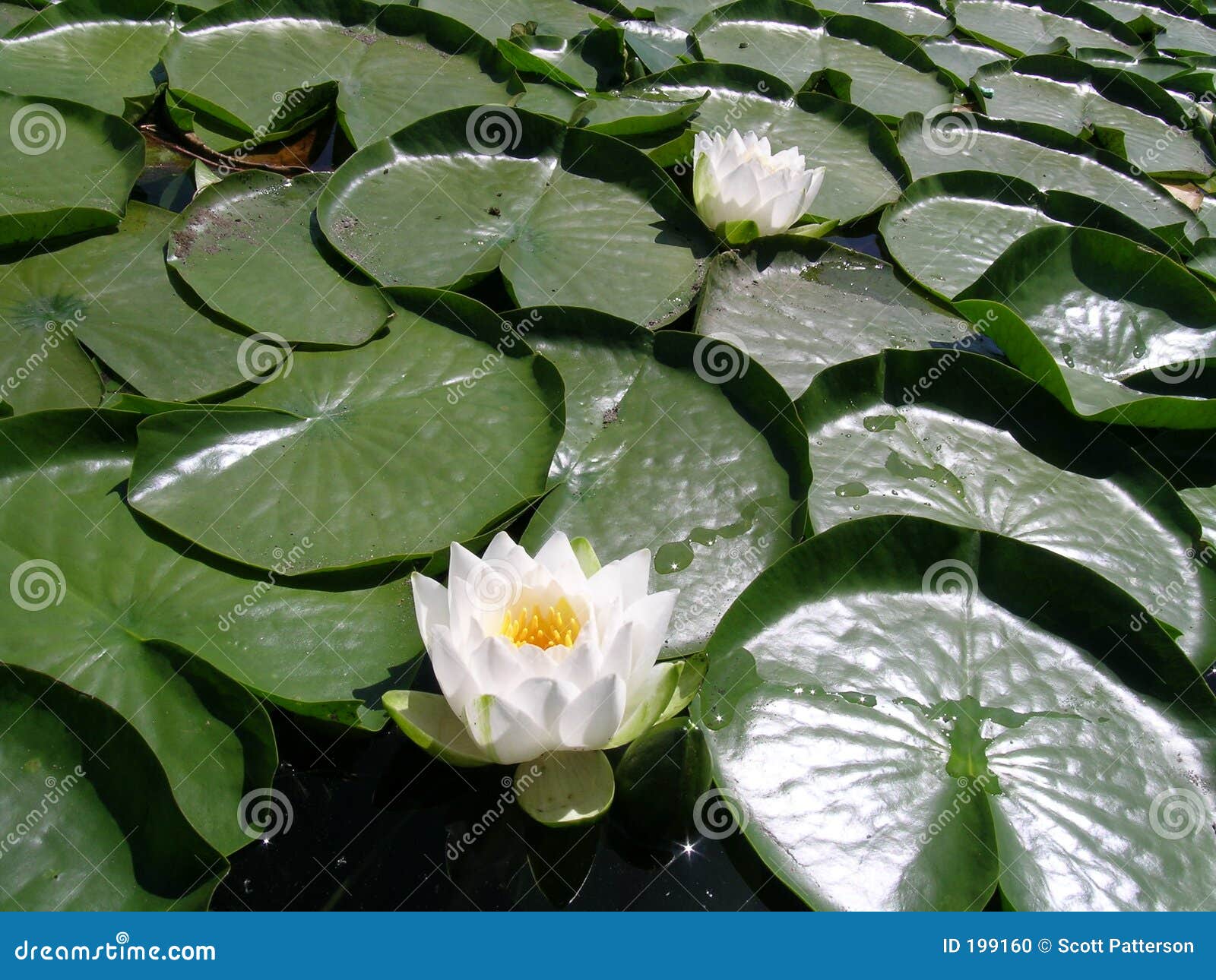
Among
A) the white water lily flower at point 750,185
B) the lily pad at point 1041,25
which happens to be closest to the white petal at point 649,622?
the white water lily flower at point 750,185

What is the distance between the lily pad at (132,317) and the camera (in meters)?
2.20

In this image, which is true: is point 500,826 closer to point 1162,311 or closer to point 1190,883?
point 1190,883

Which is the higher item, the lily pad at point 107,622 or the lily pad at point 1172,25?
the lily pad at point 1172,25

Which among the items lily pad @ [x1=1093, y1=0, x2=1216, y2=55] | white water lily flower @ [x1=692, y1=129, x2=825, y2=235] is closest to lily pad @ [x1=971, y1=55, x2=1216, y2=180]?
lily pad @ [x1=1093, y1=0, x2=1216, y2=55]

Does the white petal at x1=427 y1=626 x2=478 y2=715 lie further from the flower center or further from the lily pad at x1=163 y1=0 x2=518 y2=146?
the lily pad at x1=163 y1=0 x2=518 y2=146

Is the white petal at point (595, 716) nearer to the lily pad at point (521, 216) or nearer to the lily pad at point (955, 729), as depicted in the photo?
the lily pad at point (955, 729)

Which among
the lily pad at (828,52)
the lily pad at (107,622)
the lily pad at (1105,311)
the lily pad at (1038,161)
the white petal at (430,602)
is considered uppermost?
→ the lily pad at (828,52)

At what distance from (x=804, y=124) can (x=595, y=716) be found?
2944 mm

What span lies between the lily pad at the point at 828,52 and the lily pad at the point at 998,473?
78.0 inches

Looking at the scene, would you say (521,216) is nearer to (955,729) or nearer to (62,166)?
(62,166)

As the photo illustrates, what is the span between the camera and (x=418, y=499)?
6.50 feet

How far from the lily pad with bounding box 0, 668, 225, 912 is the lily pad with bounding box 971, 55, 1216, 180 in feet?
13.5

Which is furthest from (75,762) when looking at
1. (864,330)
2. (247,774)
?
(864,330)

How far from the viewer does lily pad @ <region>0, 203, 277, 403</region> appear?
7.20 feet
